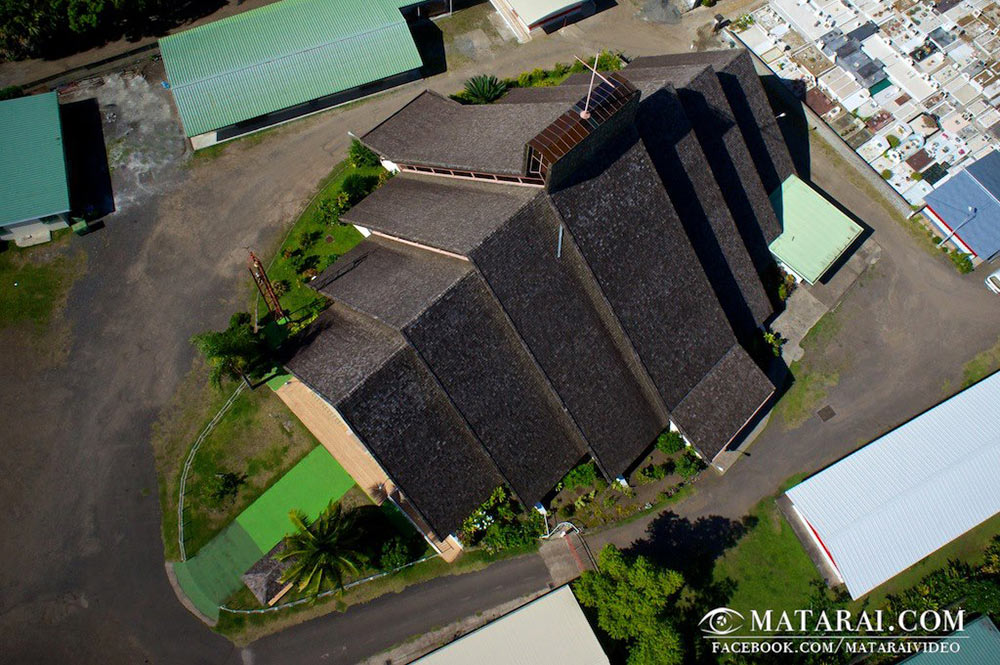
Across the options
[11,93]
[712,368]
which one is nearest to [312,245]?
[11,93]

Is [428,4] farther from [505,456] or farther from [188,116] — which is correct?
[505,456]

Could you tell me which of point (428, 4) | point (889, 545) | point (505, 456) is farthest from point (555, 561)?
point (428, 4)

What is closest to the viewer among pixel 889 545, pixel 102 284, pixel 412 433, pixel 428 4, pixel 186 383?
pixel 412 433

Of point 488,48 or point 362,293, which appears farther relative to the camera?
point 488,48

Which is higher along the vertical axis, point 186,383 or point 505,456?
point 186,383

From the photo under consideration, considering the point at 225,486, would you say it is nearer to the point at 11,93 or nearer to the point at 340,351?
Answer: the point at 340,351

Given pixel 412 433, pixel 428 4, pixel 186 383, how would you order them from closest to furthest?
pixel 412 433 < pixel 186 383 < pixel 428 4

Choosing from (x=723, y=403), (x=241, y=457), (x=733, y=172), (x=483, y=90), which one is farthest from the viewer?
(x=483, y=90)

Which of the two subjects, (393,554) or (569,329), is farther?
(393,554)

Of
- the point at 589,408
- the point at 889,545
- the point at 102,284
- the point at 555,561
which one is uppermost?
the point at 102,284
